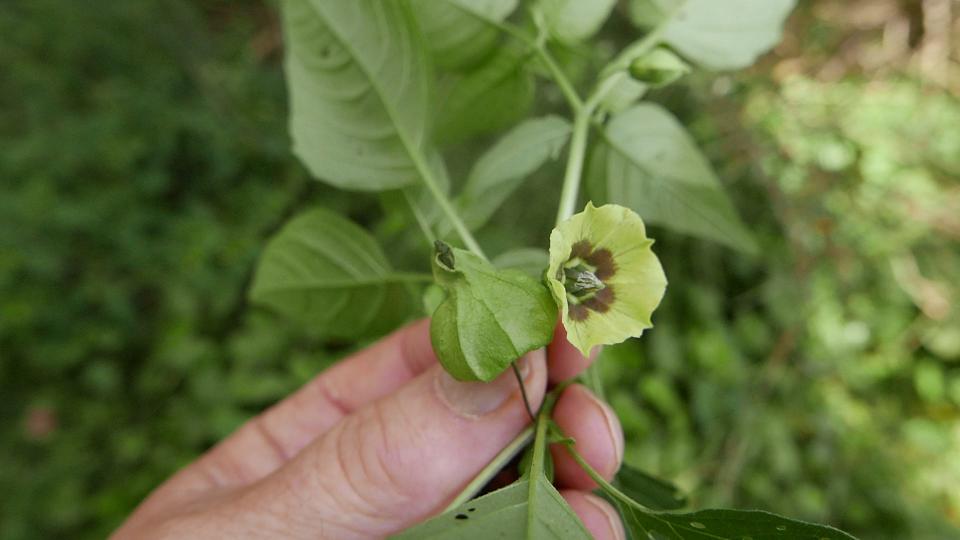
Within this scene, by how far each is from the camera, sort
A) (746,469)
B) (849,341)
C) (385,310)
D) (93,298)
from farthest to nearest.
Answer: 1. (93,298)
2. (849,341)
3. (746,469)
4. (385,310)

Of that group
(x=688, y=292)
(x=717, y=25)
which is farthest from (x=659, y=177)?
(x=688, y=292)

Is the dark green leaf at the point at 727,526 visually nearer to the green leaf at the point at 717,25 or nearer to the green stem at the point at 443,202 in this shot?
the green stem at the point at 443,202

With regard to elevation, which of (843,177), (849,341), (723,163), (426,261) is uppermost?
(426,261)

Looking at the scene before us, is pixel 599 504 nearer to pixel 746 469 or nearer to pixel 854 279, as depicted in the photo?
pixel 746 469

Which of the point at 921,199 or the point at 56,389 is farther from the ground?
the point at 56,389

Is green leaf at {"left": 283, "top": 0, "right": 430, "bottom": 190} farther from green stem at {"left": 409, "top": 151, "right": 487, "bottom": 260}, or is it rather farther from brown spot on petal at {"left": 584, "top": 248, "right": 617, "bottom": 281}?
brown spot on petal at {"left": 584, "top": 248, "right": 617, "bottom": 281}

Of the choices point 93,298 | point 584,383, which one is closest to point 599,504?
point 584,383

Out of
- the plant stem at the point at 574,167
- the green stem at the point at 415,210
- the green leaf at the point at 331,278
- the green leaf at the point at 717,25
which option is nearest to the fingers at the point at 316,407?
the green leaf at the point at 331,278
